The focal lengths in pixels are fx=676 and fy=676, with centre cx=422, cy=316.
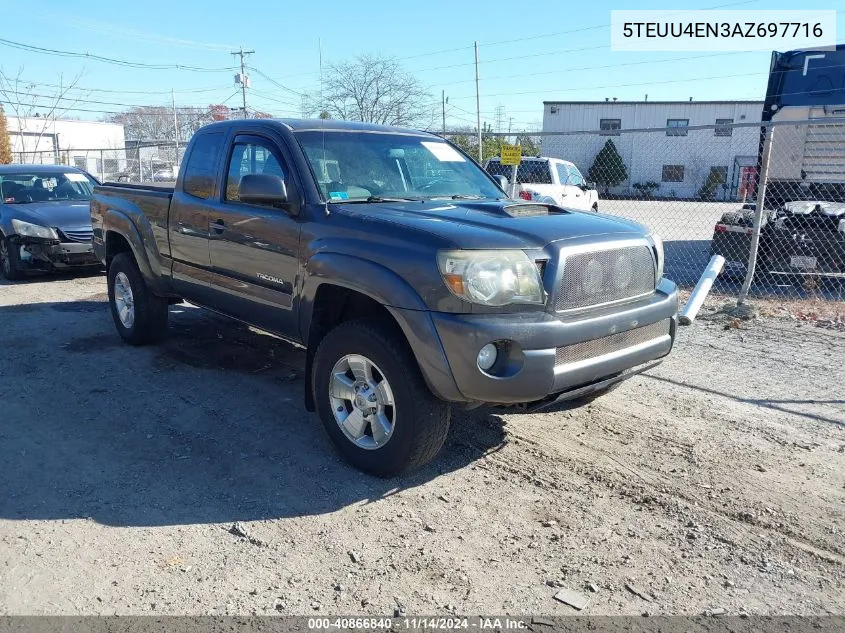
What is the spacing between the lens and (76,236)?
31.8 ft

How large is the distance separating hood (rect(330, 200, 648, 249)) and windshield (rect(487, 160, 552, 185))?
9.73 meters

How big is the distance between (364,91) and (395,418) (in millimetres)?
24907

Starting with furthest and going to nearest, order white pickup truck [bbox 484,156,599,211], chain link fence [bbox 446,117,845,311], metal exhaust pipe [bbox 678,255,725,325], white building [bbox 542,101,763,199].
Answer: white building [bbox 542,101,763,199] < white pickup truck [bbox 484,156,599,211] < chain link fence [bbox 446,117,845,311] < metal exhaust pipe [bbox 678,255,725,325]

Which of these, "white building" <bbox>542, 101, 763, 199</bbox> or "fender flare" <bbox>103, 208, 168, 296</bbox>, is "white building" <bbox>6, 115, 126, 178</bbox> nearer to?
"white building" <bbox>542, 101, 763, 199</bbox>

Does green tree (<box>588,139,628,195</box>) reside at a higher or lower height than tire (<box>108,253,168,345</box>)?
higher

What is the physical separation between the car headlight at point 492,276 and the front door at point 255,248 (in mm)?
1265

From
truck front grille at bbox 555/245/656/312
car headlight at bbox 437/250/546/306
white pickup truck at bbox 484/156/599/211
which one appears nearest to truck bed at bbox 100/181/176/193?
car headlight at bbox 437/250/546/306

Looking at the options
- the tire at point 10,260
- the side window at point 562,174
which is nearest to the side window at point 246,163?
the tire at point 10,260

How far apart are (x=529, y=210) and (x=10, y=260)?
→ 881 centimetres

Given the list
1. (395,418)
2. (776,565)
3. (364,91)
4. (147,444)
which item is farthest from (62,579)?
(364,91)

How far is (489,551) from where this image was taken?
315 centimetres

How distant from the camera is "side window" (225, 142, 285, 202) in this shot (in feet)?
15.2

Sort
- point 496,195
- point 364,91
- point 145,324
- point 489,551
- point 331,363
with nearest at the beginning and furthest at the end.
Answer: point 489,551 → point 331,363 → point 496,195 → point 145,324 → point 364,91

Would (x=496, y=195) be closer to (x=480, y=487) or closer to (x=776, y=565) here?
(x=480, y=487)
